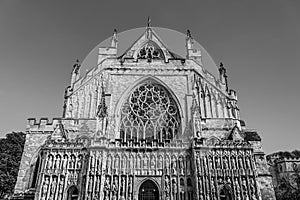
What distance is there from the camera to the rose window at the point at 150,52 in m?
26.6

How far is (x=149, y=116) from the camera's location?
2295 cm

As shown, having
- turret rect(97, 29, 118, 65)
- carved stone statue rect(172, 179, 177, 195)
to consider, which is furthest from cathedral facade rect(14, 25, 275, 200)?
turret rect(97, 29, 118, 65)

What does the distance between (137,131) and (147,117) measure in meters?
1.54

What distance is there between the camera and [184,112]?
22766mm

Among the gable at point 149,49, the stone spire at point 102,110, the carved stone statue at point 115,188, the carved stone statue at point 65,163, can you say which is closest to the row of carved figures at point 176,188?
the carved stone statue at point 115,188

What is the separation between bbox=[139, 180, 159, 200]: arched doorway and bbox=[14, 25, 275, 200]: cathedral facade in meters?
0.07

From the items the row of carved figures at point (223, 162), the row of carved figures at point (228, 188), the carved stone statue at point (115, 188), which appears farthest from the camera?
the row of carved figures at point (223, 162)

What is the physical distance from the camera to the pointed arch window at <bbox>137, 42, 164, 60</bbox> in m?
26.6

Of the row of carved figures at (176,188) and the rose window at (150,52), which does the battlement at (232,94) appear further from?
the row of carved figures at (176,188)

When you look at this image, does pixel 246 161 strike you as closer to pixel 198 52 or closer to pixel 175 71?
pixel 175 71

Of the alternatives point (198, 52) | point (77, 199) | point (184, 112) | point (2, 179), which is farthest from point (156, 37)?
point (2, 179)

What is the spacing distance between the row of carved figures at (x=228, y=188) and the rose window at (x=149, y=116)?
547 cm

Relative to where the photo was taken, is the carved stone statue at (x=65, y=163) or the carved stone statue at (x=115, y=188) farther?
the carved stone statue at (x=65, y=163)

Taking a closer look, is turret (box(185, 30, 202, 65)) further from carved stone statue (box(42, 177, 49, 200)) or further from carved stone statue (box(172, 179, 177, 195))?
carved stone statue (box(42, 177, 49, 200))
